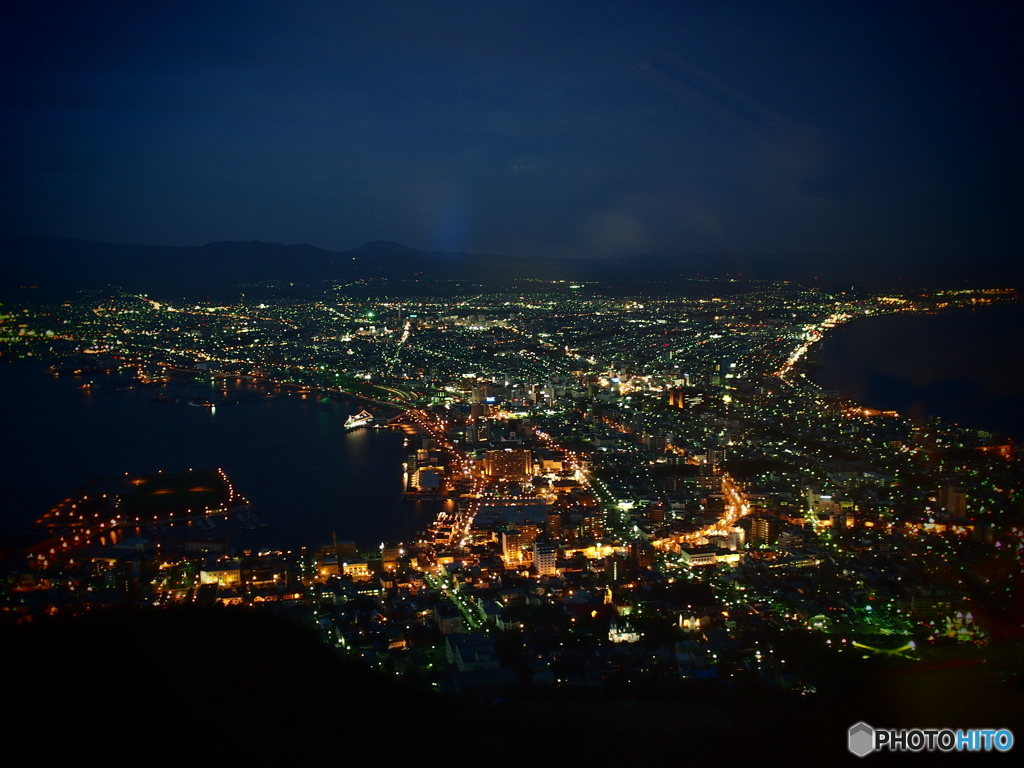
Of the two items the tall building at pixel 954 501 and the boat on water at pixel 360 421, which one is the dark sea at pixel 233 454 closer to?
the boat on water at pixel 360 421

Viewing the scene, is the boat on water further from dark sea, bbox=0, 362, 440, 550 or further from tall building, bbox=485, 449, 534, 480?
tall building, bbox=485, 449, 534, 480

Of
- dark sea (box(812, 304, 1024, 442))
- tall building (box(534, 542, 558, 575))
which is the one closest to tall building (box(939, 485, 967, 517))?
dark sea (box(812, 304, 1024, 442))

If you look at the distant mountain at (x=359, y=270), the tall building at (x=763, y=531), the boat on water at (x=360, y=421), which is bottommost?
the tall building at (x=763, y=531)

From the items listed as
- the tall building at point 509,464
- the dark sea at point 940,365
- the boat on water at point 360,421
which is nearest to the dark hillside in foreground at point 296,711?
the tall building at point 509,464

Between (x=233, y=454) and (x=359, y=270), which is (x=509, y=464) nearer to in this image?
(x=233, y=454)

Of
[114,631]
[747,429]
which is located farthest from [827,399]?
[114,631]

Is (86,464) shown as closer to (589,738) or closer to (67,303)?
(67,303)
